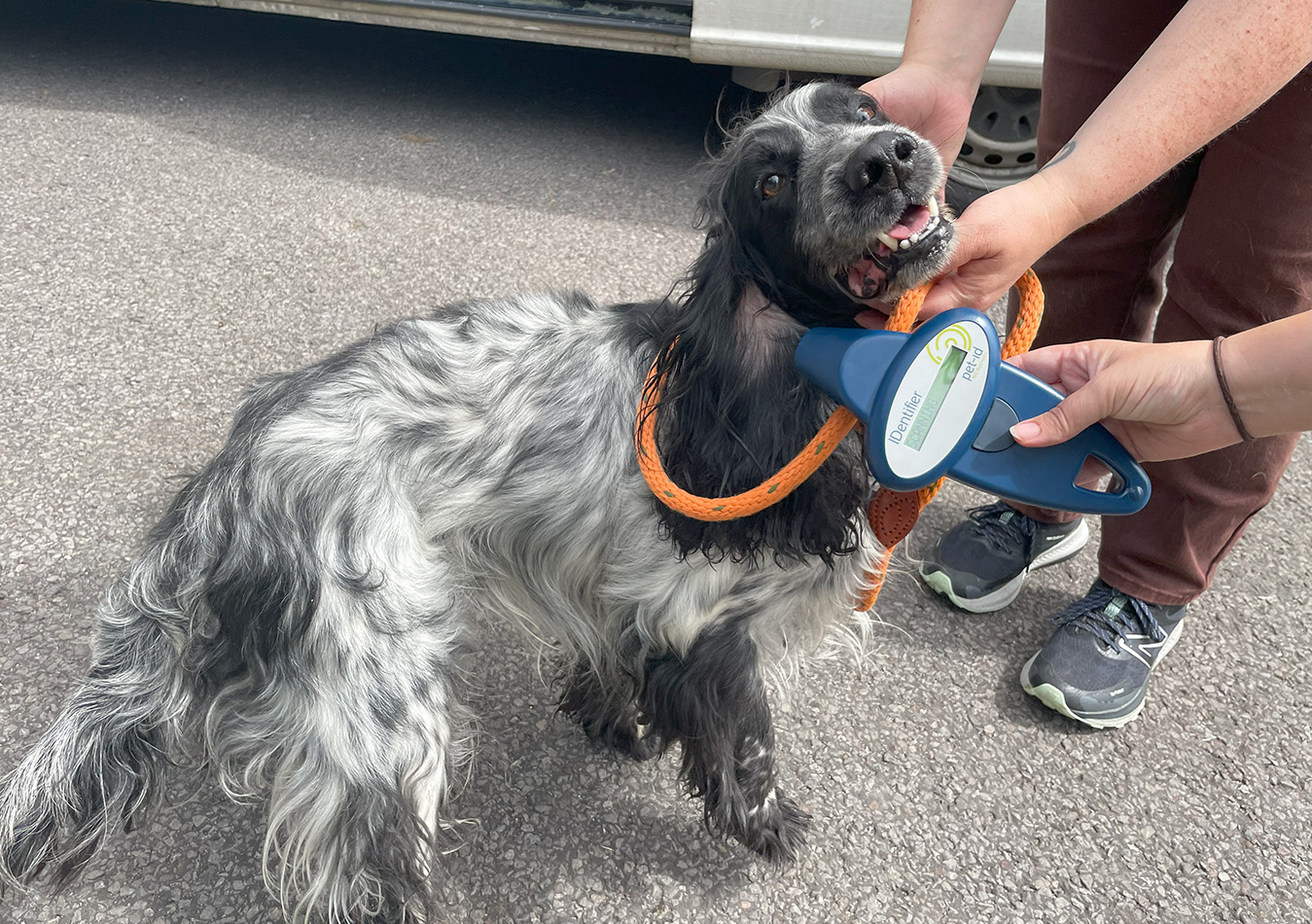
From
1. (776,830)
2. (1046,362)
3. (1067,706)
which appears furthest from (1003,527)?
(776,830)

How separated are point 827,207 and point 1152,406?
66 centimetres

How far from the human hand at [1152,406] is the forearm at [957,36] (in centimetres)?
82

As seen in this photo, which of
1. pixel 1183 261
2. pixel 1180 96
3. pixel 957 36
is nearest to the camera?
pixel 1180 96

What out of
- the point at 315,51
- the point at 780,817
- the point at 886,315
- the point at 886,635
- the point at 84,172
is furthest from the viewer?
the point at 315,51

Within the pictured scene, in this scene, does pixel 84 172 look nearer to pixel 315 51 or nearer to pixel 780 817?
pixel 315 51

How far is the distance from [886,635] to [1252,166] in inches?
56.9

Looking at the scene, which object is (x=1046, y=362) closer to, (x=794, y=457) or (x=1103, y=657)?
(x=794, y=457)

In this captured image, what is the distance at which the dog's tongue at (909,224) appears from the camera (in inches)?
66.1

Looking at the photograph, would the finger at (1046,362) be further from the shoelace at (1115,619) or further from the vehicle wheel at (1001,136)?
the vehicle wheel at (1001,136)

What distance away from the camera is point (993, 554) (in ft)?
9.05

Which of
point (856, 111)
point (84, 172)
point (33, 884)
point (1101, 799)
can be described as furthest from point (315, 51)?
point (1101, 799)

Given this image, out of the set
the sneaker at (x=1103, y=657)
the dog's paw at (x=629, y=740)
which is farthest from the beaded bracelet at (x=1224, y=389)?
the dog's paw at (x=629, y=740)

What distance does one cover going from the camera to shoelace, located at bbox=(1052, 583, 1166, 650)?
253cm

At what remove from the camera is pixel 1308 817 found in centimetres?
226
